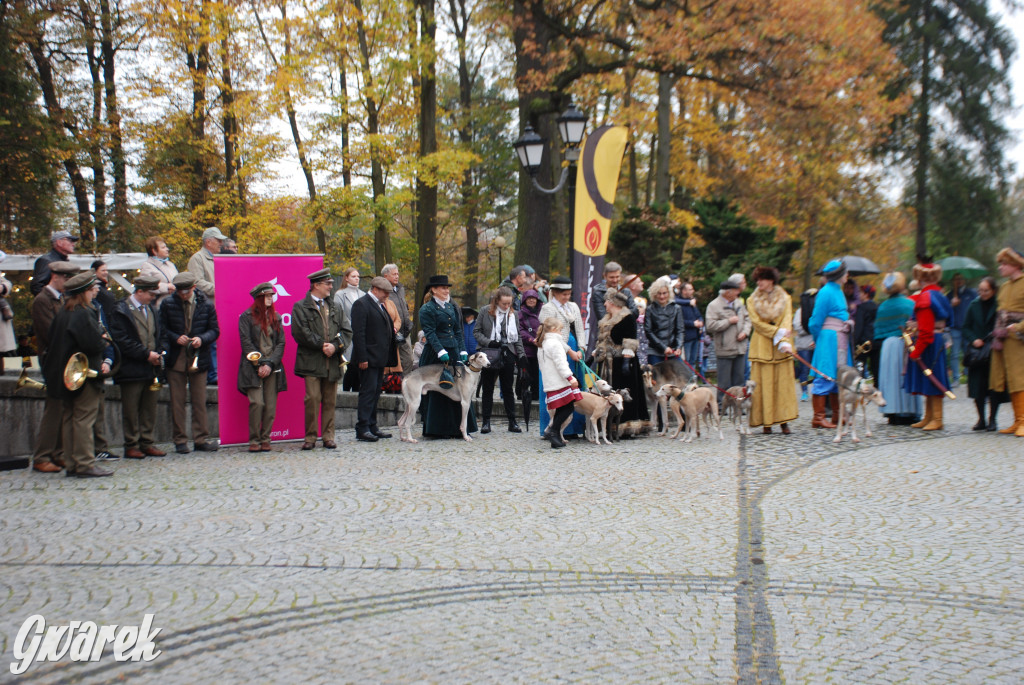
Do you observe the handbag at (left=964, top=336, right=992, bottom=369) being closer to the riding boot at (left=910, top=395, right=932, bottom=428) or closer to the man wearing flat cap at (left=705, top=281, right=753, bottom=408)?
the riding boot at (left=910, top=395, right=932, bottom=428)

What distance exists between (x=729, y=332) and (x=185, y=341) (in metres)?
7.30

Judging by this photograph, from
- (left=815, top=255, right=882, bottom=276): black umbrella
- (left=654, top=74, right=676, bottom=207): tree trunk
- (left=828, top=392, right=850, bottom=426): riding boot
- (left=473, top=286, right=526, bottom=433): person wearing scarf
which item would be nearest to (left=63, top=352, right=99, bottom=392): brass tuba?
(left=473, top=286, right=526, bottom=433): person wearing scarf

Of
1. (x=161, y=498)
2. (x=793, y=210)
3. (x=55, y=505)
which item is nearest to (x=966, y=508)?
(x=161, y=498)

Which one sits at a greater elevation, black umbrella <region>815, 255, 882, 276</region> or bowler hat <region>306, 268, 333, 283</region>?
black umbrella <region>815, 255, 882, 276</region>

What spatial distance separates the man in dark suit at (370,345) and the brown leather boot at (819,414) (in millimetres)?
5847

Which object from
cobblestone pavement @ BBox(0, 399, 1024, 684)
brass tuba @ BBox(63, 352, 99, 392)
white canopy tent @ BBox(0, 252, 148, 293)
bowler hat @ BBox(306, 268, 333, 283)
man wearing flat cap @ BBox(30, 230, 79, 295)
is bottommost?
cobblestone pavement @ BBox(0, 399, 1024, 684)

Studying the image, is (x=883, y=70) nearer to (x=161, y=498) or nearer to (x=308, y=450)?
(x=308, y=450)

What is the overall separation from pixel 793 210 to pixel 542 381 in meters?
25.7

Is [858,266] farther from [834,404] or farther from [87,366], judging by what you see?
[87,366]

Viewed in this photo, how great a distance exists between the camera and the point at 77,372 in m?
8.37

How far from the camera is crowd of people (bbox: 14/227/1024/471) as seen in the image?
33.4 feet

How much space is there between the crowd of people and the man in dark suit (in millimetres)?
20

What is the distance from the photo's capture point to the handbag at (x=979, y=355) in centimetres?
1105

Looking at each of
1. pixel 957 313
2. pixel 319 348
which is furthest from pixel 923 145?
pixel 319 348
